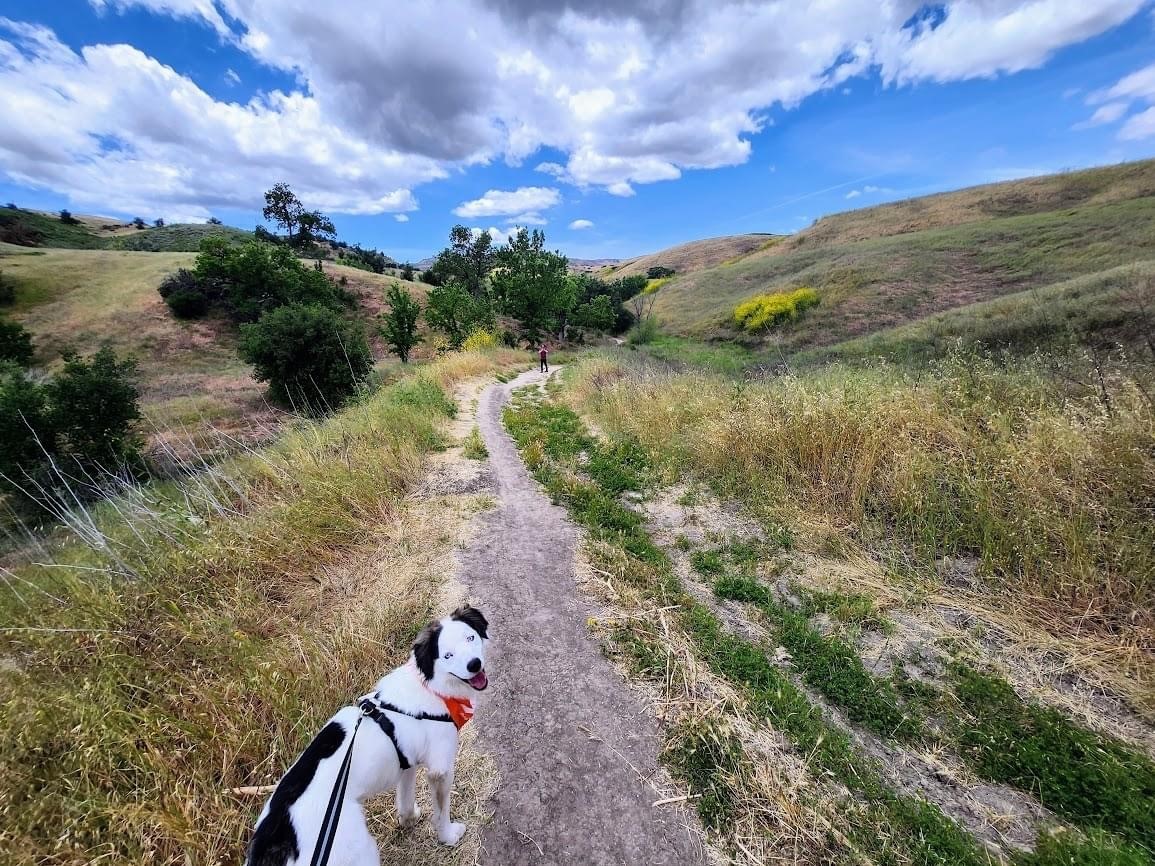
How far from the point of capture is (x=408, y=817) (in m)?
2.28

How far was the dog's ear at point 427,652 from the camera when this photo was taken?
7.39ft

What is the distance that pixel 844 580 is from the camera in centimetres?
408

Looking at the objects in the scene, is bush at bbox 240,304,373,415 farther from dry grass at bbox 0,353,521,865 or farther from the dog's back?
the dog's back

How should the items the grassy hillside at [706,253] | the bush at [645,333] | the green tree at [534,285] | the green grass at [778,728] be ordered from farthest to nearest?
the grassy hillside at [706,253]
the bush at [645,333]
the green tree at [534,285]
the green grass at [778,728]

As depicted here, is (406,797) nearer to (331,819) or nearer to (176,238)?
(331,819)

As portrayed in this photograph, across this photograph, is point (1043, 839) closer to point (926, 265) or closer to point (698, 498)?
point (698, 498)

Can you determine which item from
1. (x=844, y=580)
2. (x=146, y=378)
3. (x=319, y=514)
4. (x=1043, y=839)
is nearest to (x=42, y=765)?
(x=319, y=514)

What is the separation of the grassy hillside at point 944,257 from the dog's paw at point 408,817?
25.6m

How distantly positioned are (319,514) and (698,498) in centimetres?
467

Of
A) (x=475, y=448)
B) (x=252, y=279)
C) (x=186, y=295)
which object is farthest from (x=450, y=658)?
(x=186, y=295)

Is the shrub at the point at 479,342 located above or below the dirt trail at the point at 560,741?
above

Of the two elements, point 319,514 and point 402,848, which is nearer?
point 402,848

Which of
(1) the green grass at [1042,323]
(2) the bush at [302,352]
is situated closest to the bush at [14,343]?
(2) the bush at [302,352]

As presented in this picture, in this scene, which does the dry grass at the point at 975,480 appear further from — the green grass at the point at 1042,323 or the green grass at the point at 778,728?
the green grass at the point at 1042,323
